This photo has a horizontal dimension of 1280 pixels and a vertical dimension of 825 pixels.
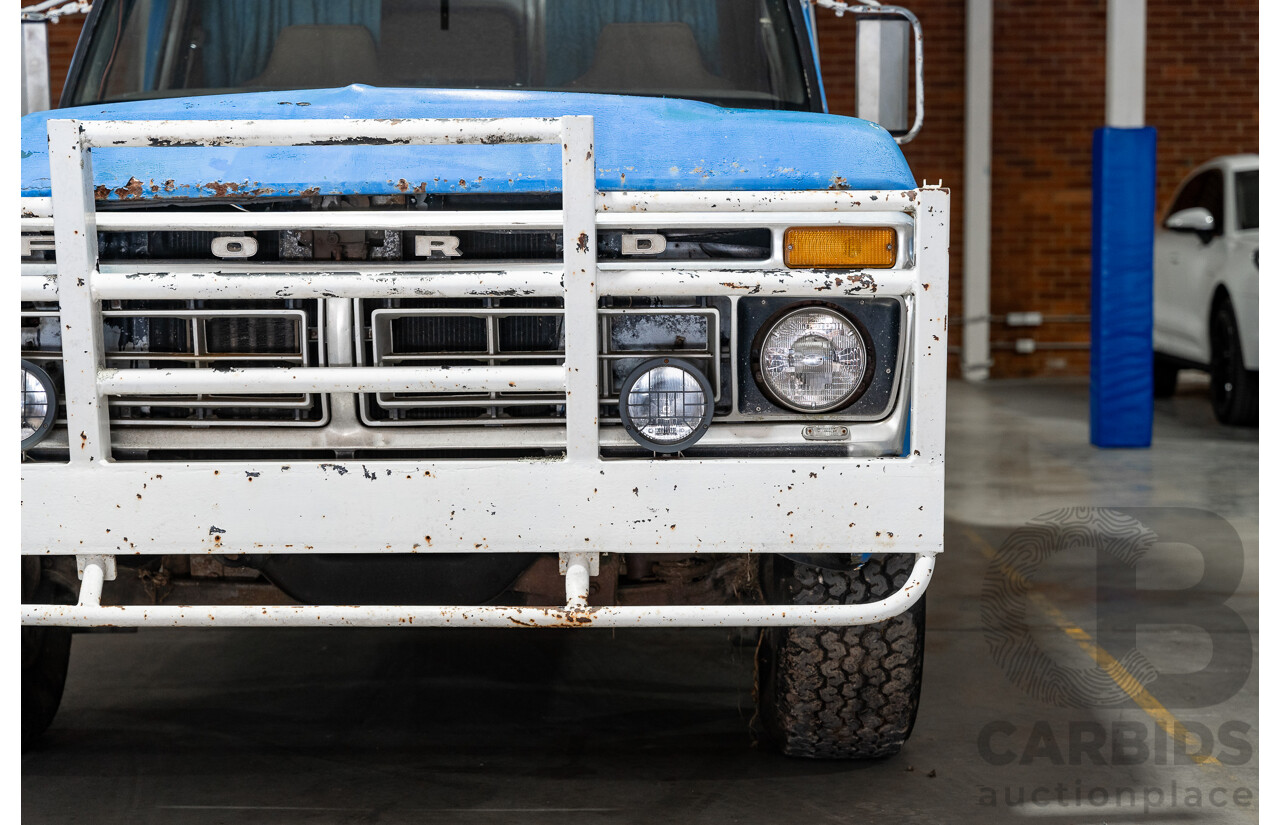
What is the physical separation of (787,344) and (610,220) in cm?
41

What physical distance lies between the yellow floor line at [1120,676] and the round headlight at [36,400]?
107 inches

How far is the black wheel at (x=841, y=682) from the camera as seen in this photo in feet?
9.83

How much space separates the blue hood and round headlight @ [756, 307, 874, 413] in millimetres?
254

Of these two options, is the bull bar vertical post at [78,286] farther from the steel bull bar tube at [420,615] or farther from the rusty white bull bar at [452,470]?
the steel bull bar tube at [420,615]

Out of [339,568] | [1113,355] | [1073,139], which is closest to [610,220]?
[339,568]

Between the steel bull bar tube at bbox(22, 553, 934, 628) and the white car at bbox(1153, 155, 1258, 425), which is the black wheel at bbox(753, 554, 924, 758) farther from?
the white car at bbox(1153, 155, 1258, 425)

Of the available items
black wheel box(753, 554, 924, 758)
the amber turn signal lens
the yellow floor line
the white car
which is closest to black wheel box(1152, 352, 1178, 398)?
the white car

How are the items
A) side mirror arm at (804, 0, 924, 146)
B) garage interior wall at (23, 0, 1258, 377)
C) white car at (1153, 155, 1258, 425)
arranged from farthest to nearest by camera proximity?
garage interior wall at (23, 0, 1258, 377), white car at (1153, 155, 1258, 425), side mirror arm at (804, 0, 924, 146)

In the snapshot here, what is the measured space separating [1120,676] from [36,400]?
3.04 m

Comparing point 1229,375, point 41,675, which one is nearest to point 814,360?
point 41,675

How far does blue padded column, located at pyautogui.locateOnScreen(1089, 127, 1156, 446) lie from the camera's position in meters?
8.41

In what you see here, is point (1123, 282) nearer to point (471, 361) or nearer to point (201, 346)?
point (471, 361)

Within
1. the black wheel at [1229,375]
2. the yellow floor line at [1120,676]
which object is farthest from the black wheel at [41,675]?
the black wheel at [1229,375]

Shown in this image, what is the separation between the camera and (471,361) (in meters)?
2.62
